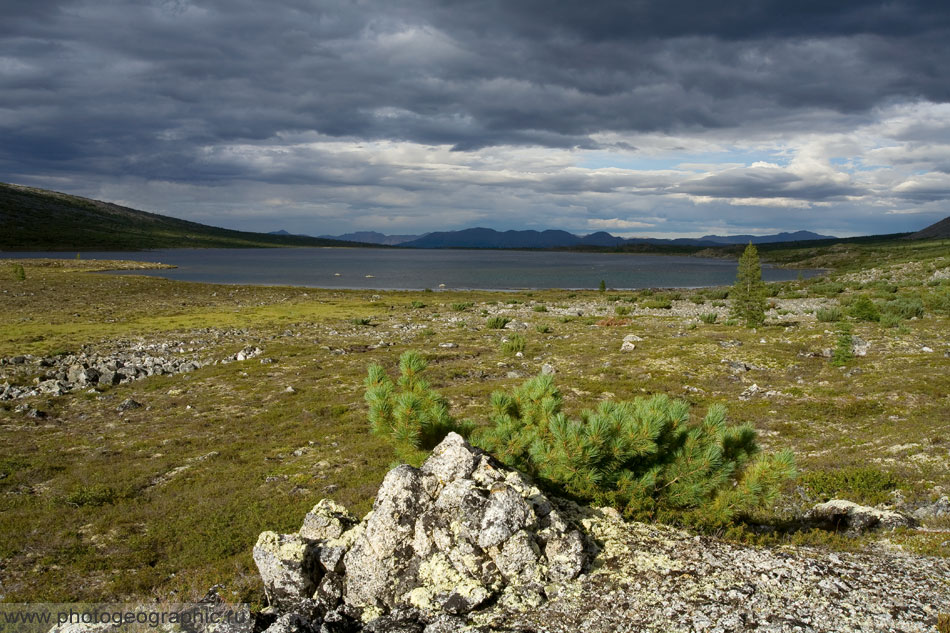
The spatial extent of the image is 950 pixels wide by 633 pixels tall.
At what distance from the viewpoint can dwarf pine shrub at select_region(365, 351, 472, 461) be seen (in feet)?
27.1

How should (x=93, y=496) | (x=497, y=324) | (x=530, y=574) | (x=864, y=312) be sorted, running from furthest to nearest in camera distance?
(x=497, y=324) → (x=864, y=312) → (x=93, y=496) → (x=530, y=574)

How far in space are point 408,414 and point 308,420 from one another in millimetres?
12155

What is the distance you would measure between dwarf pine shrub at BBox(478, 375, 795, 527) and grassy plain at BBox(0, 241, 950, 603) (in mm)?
725

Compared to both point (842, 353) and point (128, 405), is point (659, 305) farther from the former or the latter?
point (128, 405)

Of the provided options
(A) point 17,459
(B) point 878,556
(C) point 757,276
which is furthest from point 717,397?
(A) point 17,459

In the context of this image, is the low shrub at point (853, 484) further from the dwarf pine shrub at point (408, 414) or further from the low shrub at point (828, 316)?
the low shrub at point (828, 316)

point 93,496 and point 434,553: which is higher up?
point 434,553

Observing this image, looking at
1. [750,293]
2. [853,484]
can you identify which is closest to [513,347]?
[750,293]

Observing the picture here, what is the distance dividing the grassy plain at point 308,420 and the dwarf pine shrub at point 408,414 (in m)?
2.97

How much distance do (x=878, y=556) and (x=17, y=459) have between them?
20793 mm

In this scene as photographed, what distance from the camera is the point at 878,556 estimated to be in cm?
670

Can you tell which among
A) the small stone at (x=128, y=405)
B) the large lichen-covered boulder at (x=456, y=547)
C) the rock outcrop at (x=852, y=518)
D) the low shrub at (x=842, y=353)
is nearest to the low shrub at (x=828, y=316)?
the low shrub at (x=842, y=353)

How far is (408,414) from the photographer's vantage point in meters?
8.21

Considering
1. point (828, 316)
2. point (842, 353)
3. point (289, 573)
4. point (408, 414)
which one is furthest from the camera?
point (828, 316)
